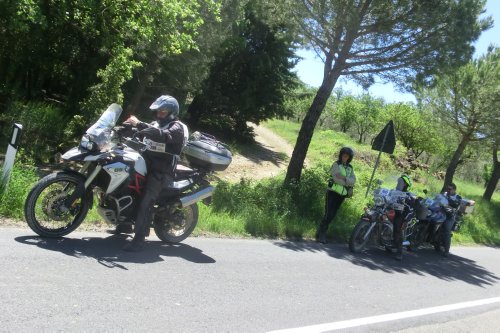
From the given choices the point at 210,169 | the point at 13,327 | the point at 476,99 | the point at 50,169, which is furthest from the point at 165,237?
the point at 476,99

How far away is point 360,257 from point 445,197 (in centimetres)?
399

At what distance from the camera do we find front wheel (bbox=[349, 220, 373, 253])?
972 centimetres

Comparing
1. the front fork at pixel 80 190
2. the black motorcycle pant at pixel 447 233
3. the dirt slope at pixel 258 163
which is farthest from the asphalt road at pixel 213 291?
the dirt slope at pixel 258 163

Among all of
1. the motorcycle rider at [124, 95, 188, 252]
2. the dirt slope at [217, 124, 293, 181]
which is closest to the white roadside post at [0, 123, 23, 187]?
the motorcycle rider at [124, 95, 188, 252]

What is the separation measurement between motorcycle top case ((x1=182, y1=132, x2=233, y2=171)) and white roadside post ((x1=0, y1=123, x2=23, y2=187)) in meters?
2.29

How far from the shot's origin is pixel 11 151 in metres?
6.97

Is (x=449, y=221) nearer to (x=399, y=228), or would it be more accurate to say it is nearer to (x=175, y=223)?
(x=399, y=228)

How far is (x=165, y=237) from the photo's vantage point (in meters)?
7.09

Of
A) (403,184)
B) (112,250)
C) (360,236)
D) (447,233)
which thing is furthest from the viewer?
(447,233)

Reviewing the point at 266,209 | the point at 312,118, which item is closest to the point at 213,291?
the point at 266,209

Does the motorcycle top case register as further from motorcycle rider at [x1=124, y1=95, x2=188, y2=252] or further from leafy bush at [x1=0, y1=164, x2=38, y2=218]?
leafy bush at [x1=0, y1=164, x2=38, y2=218]

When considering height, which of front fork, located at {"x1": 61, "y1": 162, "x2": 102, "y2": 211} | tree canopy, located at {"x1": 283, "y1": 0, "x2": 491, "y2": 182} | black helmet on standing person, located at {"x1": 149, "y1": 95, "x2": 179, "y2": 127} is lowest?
front fork, located at {"x1": 61, "y1": 162, "x2": 102, "y2": 211}

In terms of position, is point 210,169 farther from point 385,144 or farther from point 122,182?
point 385,144

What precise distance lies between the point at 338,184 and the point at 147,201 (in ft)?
15.7
